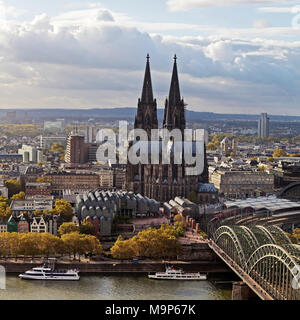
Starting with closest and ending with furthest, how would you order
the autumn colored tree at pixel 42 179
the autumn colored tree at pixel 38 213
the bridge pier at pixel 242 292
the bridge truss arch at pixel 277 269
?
the bridge truss arch at pixel 277 269 → the bridge pier at pixel 242 292 → the autumn colored tree at pixel 38 213 → the autumn colored tree at pixel 42 179

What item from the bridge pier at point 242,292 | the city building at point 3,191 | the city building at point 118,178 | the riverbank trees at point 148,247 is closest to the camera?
the bridge pier at point 242,292

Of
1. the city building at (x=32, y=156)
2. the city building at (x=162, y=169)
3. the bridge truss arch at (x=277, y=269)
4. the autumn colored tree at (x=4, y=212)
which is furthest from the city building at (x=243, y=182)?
the bridge truss arch at (x=277, y=269)

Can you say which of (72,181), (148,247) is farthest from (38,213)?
(72,181)

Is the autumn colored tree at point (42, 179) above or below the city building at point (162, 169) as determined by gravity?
below

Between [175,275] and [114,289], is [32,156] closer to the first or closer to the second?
[175,275]

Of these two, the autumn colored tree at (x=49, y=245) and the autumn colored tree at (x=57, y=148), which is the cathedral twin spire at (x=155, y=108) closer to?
the autumn colored tree at (x=49, y=245)
